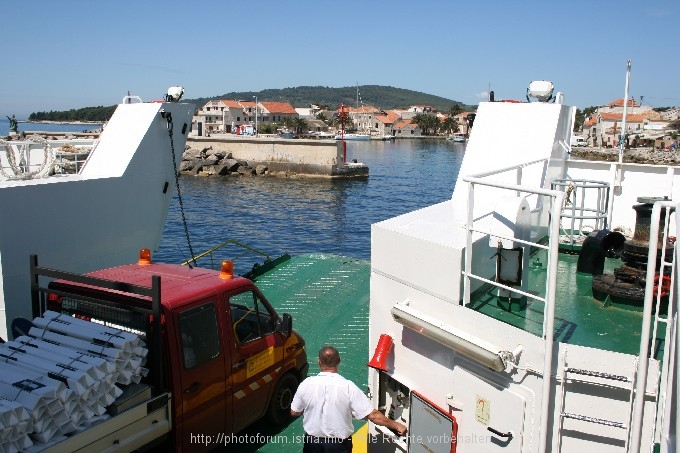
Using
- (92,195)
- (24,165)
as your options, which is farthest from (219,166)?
(92,195)

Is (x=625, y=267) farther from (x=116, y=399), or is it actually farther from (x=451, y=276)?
(x=116, y=399)

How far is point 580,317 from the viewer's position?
5.41m

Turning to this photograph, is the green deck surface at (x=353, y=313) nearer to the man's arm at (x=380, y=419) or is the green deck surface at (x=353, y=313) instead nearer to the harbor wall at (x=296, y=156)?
the man's arm at (x=380, y=419)

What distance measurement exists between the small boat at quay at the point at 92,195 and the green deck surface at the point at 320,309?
2.93 metres

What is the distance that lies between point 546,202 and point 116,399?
6.00 meters

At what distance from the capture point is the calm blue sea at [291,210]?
2969 centimetres

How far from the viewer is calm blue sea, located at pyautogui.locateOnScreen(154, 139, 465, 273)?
97.4 feet

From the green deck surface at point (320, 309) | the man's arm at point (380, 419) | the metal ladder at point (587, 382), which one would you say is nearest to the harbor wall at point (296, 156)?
the green deck surface at point (320, 309)

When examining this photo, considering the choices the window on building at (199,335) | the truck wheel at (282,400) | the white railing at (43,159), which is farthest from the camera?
the white railing at (43,159)

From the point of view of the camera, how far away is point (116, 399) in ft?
15.4

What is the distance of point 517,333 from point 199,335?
2943 millimetres

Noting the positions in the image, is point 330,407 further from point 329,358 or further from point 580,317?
point 580,317

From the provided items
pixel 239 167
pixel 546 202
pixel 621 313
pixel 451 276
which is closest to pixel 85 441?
pixel 451 276

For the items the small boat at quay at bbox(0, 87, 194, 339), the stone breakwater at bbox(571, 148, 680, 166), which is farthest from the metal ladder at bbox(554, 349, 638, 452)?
the stone breakwater at bbox(571, 148, 680, 166)
